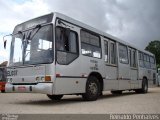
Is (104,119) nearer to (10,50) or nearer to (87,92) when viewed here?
(87,92)

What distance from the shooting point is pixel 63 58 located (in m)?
9.80

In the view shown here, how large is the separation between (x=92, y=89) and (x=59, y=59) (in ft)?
8.11

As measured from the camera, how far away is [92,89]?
11.4m

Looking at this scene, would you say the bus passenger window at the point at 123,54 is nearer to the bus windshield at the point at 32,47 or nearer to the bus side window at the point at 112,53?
the bus side window at the point at 112,53

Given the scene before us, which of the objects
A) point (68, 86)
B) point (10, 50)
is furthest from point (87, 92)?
point (10, 50)

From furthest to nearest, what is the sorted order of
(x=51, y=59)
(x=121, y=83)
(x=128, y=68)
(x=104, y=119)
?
(x=128, y=68), (x=121, y=83), (x=51, y=59), (x=104, y=119)

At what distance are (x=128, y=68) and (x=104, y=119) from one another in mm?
9324

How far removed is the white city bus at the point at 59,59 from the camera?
31.1 feet

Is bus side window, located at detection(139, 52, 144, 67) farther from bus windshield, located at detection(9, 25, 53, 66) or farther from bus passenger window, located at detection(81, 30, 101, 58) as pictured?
bus windshield, located at detection(9, 25, 53, 66)

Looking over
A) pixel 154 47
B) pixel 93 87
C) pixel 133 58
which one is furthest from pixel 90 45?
pixel 154 47

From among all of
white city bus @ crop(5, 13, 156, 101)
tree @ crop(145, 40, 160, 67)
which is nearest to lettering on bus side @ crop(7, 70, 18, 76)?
white city bus @ crop(5, 13, 156, 101)

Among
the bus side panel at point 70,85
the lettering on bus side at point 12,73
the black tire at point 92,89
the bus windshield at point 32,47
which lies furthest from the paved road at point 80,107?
the bus windshield at point 32,47

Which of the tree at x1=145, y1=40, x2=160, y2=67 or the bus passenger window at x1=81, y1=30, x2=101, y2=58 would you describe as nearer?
the bus passenger window at x1=81, y1=30, x2=101, y2=58

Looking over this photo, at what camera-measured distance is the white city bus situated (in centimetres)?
947
